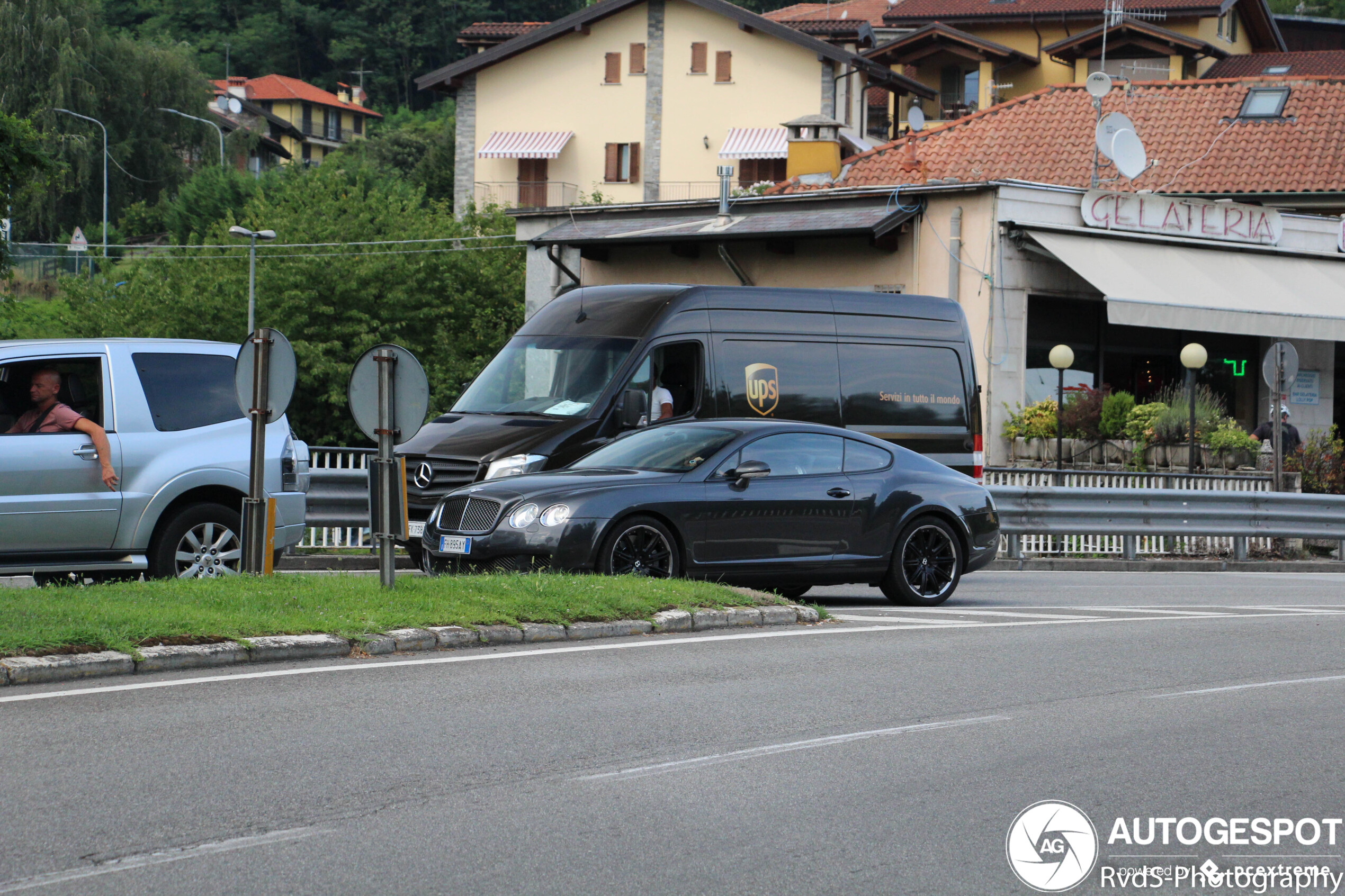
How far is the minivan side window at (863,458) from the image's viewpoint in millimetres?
13359

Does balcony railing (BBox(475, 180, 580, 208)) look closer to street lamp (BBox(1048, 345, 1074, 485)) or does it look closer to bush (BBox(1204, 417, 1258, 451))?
street lamp (BBox(1048, 345, 1074, 485))

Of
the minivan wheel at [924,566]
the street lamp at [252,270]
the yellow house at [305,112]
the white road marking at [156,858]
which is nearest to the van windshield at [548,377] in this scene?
the minivan wheel at [924,566]

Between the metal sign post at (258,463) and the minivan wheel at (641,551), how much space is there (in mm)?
2431

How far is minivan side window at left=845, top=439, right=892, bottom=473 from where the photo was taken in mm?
13359

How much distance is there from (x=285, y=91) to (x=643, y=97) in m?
59.7

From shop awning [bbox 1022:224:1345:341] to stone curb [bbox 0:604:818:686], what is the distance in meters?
14.9

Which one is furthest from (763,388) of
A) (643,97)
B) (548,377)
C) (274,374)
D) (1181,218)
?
(643,97)

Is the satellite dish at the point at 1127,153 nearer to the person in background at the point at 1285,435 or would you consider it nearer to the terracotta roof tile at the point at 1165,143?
the terracotta roof tile at the point at 1165,143

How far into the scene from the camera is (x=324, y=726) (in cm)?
744

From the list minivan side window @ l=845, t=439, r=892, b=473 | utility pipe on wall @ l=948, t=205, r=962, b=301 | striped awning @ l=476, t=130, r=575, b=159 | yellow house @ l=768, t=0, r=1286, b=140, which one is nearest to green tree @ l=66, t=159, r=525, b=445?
striped awning @ l=476, t=130, r=575, b=159

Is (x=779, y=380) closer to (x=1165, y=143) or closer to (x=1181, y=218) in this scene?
(x=1181, y=218)

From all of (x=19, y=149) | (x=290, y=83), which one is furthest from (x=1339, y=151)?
(x=290, y=83)

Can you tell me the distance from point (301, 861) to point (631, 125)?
5859 cm

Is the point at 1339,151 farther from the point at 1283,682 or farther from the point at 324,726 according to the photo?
the point at 324,726
